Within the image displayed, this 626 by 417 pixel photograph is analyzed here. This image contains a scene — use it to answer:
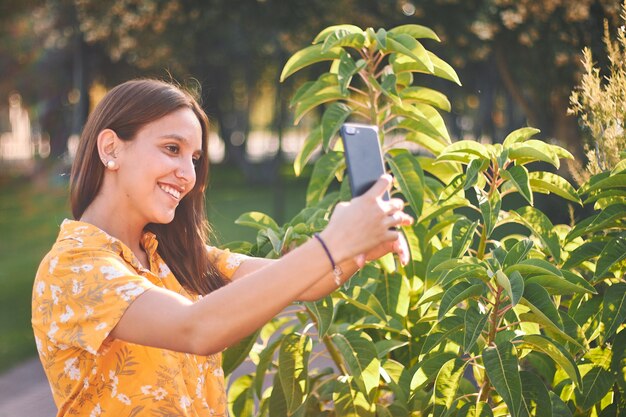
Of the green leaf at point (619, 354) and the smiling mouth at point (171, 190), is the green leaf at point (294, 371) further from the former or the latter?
the green leaf at point (619, 354)

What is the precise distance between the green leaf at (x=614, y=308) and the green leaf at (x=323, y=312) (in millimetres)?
777

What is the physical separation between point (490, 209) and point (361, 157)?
91 centimetres

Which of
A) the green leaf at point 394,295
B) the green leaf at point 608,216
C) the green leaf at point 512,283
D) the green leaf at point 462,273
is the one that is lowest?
the green leaf at point 394,295

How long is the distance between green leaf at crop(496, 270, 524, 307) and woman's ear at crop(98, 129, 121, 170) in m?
1.02

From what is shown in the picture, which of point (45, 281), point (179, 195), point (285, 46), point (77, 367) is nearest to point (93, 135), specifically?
point (179, 195)

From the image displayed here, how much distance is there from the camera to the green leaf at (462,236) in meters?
2.59

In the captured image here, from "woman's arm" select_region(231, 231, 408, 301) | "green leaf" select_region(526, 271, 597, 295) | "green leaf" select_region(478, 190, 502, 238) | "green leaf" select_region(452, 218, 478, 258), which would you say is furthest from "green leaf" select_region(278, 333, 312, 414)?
"green leaf" select_region(526, 271, 597, 295)

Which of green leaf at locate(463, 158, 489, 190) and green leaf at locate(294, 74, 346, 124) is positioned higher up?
green leaf at locate(294, 74, 346, 124)

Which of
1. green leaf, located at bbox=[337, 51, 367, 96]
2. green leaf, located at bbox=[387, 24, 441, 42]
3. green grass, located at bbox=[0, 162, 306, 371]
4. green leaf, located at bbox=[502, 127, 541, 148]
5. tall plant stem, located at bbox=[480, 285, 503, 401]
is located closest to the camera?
tall plant stem, located at bbox=[480, 285, 503, 401]

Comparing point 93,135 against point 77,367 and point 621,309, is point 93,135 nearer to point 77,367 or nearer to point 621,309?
point 77,367

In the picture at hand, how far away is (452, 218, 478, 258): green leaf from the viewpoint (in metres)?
2.59

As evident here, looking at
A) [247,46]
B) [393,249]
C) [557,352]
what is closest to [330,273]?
[393,249]

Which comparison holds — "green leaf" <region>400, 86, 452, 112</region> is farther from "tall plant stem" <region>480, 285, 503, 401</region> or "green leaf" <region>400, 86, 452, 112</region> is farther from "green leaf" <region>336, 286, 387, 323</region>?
"tall plant stem" <region>480, 285, 503, 401</region>

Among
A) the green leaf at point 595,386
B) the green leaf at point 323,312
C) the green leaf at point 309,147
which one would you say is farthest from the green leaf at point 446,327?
the green leaf at point 309,147
